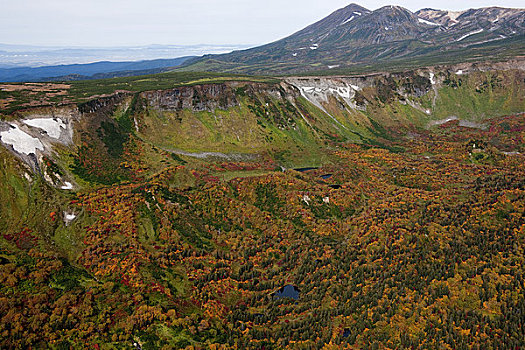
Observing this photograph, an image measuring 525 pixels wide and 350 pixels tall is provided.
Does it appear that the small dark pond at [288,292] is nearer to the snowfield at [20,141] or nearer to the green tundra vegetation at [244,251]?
the green tundra vegetation at [244,251]

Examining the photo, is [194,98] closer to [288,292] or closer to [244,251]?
[244,251]

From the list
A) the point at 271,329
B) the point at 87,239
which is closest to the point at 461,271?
the point at 271,329

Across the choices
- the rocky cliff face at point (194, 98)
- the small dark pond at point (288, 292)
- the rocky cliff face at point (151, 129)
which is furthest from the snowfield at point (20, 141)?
the small dark pond at point (288, 292)

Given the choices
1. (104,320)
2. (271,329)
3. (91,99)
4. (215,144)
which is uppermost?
(91,99)

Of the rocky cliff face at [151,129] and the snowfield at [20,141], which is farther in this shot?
the rocky cliff face at [151,129]

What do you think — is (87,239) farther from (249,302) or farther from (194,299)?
(249,302)

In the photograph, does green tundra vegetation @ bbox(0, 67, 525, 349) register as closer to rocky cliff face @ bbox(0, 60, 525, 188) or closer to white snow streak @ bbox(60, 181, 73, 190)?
rocky cliff face @ bbox(0, 60, 525, 188)
